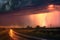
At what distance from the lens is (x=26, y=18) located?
6.64ft

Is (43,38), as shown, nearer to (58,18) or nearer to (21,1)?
(58,18)

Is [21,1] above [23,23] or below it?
above

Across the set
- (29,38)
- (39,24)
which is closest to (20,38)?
(29,38)

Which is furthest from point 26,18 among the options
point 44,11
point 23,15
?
point 44,11

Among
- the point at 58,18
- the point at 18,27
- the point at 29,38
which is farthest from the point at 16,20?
A: the point at 58,18

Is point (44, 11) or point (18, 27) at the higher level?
point (44, 11)

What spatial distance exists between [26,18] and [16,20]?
87mm

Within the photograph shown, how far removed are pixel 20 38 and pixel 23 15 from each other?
0.65ft

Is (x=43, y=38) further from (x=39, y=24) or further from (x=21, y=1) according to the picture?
(x=21, y=1)

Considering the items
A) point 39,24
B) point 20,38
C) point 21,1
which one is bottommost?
point 20,38

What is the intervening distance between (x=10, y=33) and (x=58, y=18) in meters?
0.42

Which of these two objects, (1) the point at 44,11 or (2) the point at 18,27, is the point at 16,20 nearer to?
(2) the point at 18,27

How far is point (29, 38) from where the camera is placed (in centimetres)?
197

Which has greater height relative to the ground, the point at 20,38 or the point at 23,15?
the point at 23,15
